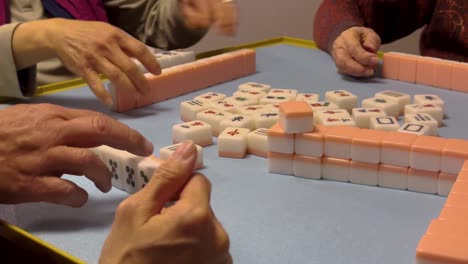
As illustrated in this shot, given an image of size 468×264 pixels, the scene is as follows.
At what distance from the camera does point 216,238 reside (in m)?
0.70

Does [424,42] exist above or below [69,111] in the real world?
below

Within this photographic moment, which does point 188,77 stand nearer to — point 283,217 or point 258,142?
point 258,142

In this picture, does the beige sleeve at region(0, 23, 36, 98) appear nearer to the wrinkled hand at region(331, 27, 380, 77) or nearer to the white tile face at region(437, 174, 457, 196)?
the wrinkled hand at region(331, 27, 380, 77)

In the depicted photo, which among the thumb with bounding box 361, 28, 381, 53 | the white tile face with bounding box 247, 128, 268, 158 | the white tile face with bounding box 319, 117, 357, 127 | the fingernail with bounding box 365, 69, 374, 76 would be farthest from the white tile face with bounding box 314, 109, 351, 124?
the thumb with bounding box 361, 28, 381, 53

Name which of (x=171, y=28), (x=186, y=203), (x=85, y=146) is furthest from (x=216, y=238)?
(x=171, y=28)

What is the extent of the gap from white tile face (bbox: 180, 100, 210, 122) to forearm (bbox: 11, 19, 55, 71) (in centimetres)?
34

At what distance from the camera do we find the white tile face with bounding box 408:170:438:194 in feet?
3.25

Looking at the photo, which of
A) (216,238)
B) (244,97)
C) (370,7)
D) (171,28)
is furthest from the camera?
(370,7)

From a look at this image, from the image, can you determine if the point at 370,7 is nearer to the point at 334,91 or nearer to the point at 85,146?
the point at 334,91

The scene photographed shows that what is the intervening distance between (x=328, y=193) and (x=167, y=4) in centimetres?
104

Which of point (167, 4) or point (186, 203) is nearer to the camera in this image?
point (186, 203)

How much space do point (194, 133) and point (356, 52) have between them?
648mm

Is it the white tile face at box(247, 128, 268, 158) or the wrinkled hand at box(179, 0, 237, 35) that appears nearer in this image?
the white tile face at box(247, 128, 268, 158)

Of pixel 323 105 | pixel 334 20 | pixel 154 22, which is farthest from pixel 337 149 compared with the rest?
pixel 154 22
